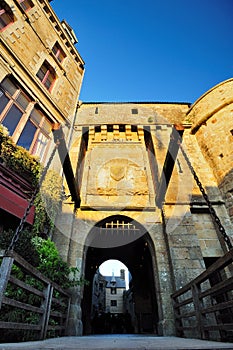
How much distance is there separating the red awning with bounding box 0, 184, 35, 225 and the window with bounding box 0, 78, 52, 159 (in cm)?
217

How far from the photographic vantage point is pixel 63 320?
159 inches

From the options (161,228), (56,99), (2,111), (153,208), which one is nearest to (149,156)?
(153,208)

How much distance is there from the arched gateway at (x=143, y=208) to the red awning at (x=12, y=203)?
1.33m

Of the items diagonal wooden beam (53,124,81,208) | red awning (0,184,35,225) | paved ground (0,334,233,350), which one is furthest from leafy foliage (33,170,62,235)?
paved ground (0,334,233,350)

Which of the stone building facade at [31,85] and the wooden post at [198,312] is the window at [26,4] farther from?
the wooden post at [198,312]

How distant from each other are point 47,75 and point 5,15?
95.5 inches

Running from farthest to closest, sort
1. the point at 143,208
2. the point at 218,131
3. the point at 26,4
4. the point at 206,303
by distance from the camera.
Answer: the point at 26,4 → the point at 218,131 → the point at 143,208 → the point at 206,303

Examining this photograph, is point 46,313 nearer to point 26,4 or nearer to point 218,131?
point 218,131

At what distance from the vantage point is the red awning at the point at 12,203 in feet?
13.9

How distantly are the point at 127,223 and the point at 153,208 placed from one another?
120cm

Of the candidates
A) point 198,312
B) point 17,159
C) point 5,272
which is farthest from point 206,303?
point 17,159

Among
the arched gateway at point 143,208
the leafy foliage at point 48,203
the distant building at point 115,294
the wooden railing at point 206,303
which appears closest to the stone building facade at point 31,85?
the leafy foliage at point 48,203

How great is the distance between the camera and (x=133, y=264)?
35.4 ft

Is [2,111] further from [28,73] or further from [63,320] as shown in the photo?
[63,320]
